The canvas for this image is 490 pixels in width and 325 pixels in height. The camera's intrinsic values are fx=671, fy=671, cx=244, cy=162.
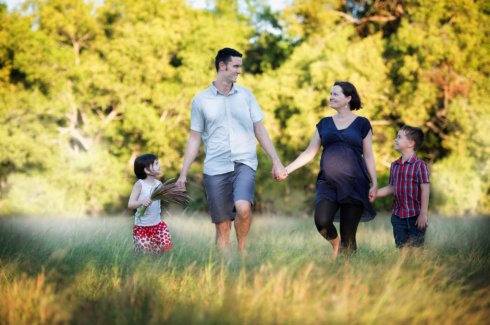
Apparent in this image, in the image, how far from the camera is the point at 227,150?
7.00m

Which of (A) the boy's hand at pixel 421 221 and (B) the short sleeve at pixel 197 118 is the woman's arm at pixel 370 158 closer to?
(A) the boy's hand at pixel 421 221

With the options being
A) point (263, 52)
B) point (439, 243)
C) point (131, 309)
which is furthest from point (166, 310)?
point (263, 52)

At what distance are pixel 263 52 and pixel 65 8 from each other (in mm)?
7673

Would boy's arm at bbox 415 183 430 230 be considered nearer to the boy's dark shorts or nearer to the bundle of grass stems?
the boy's dark shorts

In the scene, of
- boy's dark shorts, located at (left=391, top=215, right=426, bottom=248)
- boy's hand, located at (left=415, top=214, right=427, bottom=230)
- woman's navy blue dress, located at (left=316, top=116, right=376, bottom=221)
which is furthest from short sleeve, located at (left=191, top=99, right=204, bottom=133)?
boy's hand, located at (left=415, top=214, right=427, bottom=230)

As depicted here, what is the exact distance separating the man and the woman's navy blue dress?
1.70ft

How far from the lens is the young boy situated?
273 inches

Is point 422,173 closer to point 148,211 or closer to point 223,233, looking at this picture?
point 223,233

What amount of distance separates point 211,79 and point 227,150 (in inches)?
650

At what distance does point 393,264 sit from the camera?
5.67 metres

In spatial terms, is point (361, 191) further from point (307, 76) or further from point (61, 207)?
point (61, 207)

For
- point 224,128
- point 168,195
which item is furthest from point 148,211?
point 224,128

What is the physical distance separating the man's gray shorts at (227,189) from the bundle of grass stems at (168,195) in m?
0.30

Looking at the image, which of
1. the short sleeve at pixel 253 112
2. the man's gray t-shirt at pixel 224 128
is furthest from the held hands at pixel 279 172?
the short sleeve at pixel 253 112
